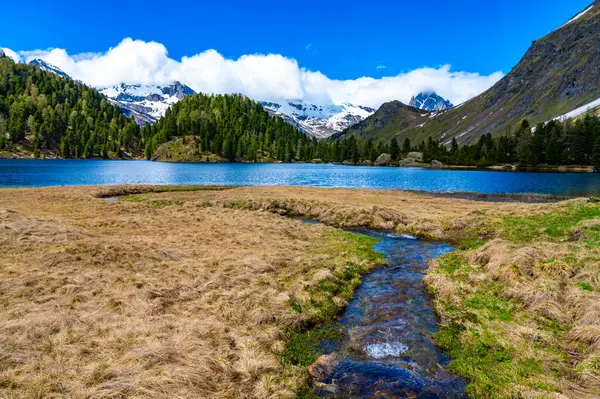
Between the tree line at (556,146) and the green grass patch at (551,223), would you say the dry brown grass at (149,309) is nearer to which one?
the green grass patch at (551,223)

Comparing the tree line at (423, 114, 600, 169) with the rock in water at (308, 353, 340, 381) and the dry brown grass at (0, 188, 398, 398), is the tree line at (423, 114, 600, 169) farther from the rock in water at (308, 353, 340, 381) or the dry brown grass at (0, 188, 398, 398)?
the rock in water at (308, 353, 340, 381)

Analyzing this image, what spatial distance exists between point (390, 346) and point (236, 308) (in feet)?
21.2

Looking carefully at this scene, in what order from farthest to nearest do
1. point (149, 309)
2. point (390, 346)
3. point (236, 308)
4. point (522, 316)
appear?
point (236, 308) < point (522, 316) < point (149, 309) < point (390, 346)

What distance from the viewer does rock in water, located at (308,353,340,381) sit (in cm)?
1094

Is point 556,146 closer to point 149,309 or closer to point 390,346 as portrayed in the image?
point 390,346

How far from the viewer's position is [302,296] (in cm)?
1595

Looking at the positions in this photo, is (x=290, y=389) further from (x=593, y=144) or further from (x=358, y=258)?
(x=593, y=144)

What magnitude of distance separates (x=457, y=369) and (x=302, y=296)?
7132 millimetres

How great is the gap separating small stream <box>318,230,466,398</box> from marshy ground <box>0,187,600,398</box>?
71 centimetres

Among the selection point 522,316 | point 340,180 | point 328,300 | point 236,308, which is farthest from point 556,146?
point 236,308

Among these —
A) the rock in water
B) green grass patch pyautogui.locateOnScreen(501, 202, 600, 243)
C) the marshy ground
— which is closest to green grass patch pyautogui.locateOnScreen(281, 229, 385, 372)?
the marshy ground

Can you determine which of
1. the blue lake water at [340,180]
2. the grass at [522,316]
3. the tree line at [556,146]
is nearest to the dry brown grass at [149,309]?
the grass at [522,316]

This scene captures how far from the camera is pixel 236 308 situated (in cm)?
1417

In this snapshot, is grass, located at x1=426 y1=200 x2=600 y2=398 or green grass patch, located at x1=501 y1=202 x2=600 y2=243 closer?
grass, located at x1=426 y1=200 x2=600 y2=398
